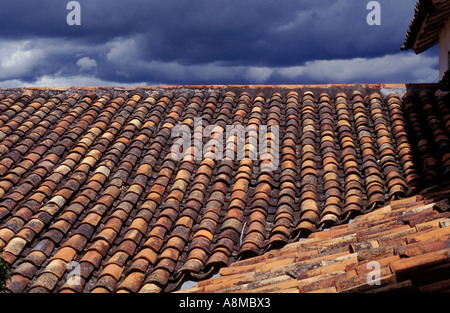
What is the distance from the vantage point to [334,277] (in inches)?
191

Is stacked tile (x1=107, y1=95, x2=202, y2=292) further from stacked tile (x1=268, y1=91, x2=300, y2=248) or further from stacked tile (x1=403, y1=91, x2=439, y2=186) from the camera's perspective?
stacked tile (x1=403, y1=91, x2=439, y2=186)

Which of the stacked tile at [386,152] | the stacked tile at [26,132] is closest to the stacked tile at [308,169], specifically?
the stacked tile at [386,152]

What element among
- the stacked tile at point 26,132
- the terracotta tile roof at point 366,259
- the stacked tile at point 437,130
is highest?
the stacked tile at point 26,132

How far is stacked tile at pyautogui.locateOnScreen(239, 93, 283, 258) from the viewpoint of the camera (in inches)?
253

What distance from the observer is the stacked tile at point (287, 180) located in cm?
652

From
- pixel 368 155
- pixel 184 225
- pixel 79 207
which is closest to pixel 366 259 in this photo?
pixel 184 225

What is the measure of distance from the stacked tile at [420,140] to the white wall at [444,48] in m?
1.54

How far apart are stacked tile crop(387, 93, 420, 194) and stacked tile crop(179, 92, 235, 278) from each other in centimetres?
272

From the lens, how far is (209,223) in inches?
267

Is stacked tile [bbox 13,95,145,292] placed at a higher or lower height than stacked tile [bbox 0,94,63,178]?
lower

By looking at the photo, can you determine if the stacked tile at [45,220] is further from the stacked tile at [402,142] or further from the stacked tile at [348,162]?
the stacked tile at [402,142]

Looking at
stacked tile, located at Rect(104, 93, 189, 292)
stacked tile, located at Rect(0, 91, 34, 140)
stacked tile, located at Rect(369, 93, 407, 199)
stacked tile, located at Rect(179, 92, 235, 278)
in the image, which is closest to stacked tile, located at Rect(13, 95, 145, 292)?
stacked tile, located at Rect(104, 93, 189, 292)

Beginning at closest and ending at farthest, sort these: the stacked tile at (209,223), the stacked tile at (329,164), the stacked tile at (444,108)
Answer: the stacked tile at (209,223), the stacked tile at (329,164), the stacked tile at (444,108)
